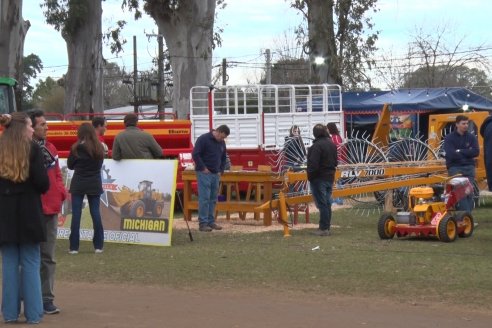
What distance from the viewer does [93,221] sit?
12.3 meters

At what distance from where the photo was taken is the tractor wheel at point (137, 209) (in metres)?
13.1

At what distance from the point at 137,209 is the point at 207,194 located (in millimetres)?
1784

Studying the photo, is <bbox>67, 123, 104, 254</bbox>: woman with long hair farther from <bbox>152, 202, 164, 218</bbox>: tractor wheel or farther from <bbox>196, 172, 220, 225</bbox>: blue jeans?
<bbox>196, 172, 220, 225</bbox>: blue jeans

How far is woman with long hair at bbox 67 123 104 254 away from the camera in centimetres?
1191

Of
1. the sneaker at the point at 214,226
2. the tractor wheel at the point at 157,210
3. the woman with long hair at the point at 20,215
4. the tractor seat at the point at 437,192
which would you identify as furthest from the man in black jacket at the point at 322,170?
the woman with long hair at the point at 20,215

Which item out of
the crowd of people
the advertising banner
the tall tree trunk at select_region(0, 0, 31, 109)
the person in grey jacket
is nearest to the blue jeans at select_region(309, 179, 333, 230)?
the advertising banner

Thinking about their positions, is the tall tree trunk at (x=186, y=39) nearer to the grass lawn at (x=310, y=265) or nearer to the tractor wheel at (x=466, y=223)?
the grass lawn at (x=310, y=265)

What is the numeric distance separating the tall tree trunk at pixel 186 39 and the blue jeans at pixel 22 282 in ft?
61.1

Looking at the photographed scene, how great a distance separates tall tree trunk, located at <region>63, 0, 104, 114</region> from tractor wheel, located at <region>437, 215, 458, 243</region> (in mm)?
16626

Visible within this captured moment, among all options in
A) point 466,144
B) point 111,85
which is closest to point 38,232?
point 466,144

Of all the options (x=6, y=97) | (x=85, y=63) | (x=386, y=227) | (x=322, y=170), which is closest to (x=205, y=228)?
(x=322, y=170)

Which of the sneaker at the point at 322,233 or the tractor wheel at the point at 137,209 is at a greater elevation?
the tractor wheel at the point at 137,209

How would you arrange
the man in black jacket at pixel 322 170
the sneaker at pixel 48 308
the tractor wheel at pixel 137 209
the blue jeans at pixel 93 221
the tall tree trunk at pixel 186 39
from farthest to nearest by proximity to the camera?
the tall tree trunk at pixel 186 39 → the man in black jacket at pixel 322 170 → the tractor wheel at pixel 137 209 → the blue jeans at pixel 93 221 → the sneaker at pixel 48 308

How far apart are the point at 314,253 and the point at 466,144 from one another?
403 cm
